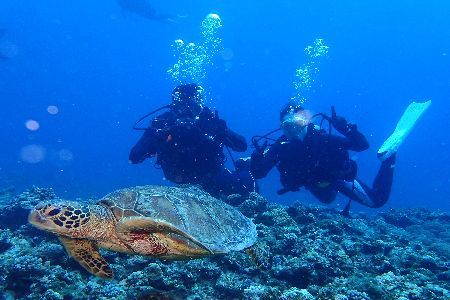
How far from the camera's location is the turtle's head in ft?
11.1

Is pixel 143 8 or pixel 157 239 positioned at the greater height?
pixel 143 8

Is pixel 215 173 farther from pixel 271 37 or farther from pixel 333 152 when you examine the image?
pixel 271 37

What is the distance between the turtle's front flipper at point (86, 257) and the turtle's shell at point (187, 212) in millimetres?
496

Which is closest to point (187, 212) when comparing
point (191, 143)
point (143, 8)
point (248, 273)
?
point (248, 273)

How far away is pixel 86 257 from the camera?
3.74 metres

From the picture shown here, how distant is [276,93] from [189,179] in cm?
19135

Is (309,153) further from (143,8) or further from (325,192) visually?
(143,8)

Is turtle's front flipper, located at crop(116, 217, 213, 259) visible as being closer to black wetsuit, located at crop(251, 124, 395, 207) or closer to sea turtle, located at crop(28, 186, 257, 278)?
sea turtle, located at crop(28, 186, 257, 278)

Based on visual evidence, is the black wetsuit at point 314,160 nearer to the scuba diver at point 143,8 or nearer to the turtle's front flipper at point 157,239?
the turtle's front flipper at point 157,239

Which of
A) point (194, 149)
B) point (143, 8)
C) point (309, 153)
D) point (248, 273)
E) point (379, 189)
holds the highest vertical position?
point (143, 8)

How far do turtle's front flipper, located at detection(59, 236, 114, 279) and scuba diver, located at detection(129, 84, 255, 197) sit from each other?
457cm

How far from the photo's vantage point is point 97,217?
3.59m

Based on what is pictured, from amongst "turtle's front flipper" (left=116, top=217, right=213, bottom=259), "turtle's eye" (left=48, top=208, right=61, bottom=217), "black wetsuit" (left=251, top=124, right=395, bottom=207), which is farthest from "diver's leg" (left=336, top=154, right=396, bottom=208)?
"turtle's eye" (left=48, top=208, right=61, bottom=217)

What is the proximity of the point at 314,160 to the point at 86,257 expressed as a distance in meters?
6.27
